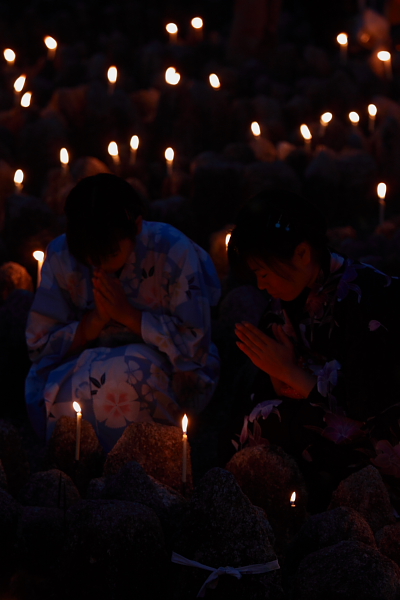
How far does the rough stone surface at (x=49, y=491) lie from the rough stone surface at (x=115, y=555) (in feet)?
0.99

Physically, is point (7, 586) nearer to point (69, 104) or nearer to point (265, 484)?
point (265, 484)

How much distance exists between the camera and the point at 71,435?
7.29ft

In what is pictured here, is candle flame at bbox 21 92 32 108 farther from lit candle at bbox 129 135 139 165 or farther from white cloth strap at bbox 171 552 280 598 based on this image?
white cloth strap at bbox 171 552 280 598

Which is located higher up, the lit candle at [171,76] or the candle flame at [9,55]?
the candle flame at [9,55]

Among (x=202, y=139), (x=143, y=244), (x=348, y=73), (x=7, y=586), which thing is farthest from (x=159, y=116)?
(x=7, y=586)

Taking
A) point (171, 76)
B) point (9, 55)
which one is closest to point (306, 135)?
point (171, 76)

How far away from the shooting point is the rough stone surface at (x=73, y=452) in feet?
7.18

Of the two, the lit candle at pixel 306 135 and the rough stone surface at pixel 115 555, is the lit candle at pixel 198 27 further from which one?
the rough stone surface at pixel 115 555

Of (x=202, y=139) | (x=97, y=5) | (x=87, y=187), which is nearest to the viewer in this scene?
(x=87, y=187)

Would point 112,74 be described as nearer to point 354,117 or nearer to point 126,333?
point 354,117

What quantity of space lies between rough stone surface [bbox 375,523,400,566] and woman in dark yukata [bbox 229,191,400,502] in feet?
1.39

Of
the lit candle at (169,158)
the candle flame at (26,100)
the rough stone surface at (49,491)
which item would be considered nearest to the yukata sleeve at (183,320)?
the rough stone surface at (49,491)

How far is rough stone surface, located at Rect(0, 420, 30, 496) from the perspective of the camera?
213cm

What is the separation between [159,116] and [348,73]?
1847mm
